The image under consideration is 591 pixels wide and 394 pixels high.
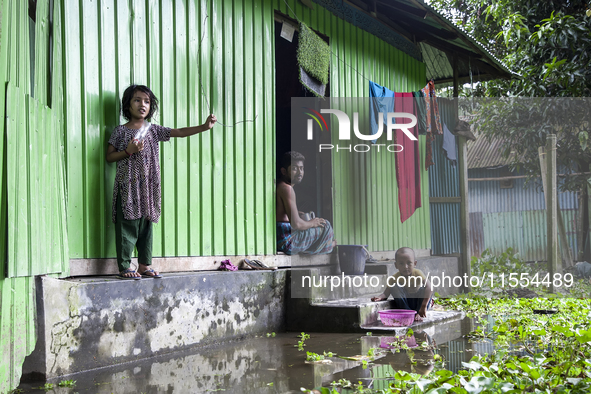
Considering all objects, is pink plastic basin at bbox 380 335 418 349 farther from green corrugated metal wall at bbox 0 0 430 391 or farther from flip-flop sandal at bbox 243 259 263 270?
green corrugated metal wall at bbox 0 0 430 391

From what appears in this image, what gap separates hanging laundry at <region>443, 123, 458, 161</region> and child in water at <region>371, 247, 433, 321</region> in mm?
3701

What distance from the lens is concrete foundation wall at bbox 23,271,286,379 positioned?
11.1 ft

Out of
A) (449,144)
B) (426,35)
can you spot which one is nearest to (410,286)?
(449,144)

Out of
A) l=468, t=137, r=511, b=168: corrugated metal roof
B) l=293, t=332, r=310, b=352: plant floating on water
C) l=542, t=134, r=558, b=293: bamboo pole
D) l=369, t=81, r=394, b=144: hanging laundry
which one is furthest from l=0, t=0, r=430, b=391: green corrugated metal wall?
l=468, t=137, r=511, b=168: corrugated metal roof

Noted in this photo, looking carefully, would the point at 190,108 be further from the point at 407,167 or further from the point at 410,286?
the point at 407,167

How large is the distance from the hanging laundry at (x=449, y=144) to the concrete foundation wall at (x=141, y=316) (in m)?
4.60

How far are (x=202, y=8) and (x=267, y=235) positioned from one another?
7.76 ft

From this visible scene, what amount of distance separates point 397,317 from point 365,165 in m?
3.06

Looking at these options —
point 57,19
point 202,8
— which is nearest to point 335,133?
point 202,8

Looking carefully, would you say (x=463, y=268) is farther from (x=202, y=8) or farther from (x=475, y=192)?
(x=475, y=192)

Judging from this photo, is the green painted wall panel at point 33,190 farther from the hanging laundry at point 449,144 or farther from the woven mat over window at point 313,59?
the hanging laundry at point 449,144

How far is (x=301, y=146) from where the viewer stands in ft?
24.4

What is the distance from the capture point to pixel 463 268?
886 cm

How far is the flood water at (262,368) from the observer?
317cm
